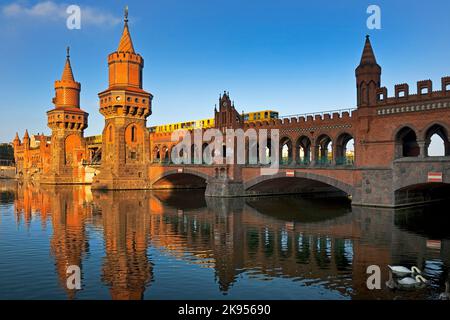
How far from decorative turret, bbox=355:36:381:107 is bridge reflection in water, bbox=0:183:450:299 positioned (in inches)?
389

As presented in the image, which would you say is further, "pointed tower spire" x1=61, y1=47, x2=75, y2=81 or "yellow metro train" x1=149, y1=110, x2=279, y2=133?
"pointed tower spire" x1=61, y1=47, x2=75, y2=81

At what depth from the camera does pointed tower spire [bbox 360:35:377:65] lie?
34406mm

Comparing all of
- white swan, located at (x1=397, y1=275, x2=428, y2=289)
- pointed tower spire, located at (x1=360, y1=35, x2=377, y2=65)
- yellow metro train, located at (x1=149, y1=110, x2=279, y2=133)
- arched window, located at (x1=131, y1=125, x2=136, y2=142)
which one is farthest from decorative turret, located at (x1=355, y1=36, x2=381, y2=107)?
arched window, located at (x1=131, y1=125, x2=136, y2=142)

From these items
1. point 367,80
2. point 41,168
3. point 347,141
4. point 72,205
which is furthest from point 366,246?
point 41,168

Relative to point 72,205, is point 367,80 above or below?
above

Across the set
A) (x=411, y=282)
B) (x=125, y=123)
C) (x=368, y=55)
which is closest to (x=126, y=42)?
(x=125, y=123)

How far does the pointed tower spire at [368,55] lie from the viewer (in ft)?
113

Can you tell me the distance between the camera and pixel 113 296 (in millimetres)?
12211

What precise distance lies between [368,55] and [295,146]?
11.7m

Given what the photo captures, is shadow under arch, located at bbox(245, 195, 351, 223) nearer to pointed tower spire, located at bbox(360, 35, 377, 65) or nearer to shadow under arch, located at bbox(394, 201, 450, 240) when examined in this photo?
shadow under arch, located at bbox(394, 201, 450, 240)

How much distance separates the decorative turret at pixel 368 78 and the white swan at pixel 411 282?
78.2 ft

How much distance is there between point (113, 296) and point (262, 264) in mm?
6509
